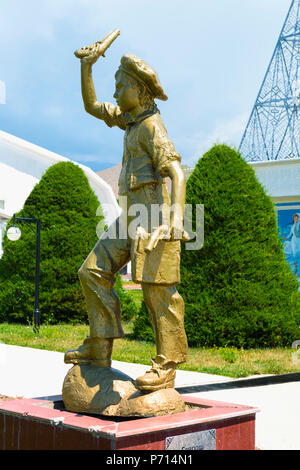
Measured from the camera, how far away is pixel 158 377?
12.6ft

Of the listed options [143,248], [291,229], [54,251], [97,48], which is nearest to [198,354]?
[54,251]

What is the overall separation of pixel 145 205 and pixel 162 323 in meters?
0.82

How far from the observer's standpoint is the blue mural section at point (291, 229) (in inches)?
592

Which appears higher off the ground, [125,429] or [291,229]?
[291,229]

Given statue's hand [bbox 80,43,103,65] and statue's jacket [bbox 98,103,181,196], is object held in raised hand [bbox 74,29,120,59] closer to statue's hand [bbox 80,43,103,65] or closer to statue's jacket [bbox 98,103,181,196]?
statue's hand [bbox 80,43,103,65]

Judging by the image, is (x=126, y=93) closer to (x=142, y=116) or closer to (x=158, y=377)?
(x=142, y=116)

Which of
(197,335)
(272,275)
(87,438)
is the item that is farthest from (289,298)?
(87,438)

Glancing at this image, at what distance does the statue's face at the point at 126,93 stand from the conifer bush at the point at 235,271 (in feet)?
18.5

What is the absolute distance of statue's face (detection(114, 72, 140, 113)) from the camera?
414cm

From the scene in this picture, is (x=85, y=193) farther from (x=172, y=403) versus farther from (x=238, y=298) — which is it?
(x=172, y=403)

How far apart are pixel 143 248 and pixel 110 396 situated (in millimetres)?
1010

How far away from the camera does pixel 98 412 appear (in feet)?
12.7

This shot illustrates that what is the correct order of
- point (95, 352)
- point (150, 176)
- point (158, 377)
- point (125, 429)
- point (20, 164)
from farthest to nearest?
1. point (20, 164)
2. point (95, 352)
3. point (150, 176)
4. point (158, 377)
5. point (125, 429)

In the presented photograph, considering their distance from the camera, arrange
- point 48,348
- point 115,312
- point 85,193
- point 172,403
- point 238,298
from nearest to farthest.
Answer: point 172,403 < point 115,312 < point 238,298 < point 48,348 < point 85,193
